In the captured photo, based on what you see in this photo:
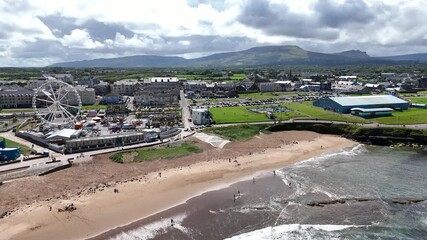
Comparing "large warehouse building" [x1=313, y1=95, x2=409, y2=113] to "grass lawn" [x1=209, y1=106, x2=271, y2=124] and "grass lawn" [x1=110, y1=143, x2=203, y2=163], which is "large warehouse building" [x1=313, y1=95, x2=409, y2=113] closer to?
"grass lawn" [x1=209, y1=106, x2=271, y2=124]

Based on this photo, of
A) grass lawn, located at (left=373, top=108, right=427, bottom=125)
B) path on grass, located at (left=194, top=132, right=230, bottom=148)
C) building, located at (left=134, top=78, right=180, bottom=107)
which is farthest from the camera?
building, located at (left=134, top=78, right=180, bottom=107)

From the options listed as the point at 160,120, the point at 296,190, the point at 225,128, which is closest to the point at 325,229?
the point at 296,190

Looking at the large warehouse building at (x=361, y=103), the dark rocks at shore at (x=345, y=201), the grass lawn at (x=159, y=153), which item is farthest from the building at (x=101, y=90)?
the dark rocks at shore at (x=345, y=201)

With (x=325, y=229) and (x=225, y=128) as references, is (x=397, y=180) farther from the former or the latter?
(x=225, y=128)

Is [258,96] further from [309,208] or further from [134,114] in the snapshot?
[309,208]

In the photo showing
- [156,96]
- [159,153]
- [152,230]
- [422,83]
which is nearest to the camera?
[152,230]

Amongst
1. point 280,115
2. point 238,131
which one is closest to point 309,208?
point 238,131

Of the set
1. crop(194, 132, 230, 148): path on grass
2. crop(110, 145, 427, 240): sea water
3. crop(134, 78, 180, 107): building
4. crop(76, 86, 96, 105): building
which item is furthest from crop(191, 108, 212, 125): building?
crop(76, 86, 96, 105): building
